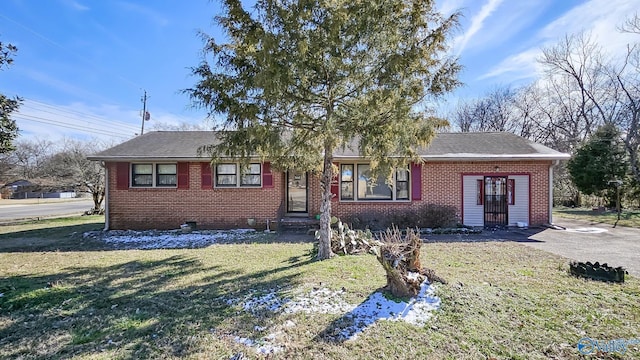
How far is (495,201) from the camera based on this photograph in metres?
11.2

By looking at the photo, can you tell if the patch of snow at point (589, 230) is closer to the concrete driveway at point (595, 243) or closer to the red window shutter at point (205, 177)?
the concrete driveway at point (595, 243)

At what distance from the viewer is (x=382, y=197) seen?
11297 millimetres

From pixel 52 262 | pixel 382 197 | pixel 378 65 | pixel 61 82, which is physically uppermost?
pixel 61 82

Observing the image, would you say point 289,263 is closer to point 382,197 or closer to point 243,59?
point 243,59

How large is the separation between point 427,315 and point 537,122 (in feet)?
110

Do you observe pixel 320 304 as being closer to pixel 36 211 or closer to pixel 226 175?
pixel 226 175

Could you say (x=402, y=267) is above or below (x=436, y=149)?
below

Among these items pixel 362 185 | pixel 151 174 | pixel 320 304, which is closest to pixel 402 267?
pixel 320 304

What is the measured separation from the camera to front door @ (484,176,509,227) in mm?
11141

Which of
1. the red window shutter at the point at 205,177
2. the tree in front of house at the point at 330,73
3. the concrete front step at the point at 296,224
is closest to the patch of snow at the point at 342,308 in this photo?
the tree in front of house at the point at 330,73

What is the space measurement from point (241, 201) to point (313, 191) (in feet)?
8.73

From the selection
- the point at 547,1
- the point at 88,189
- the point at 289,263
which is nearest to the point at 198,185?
the point at 289,263

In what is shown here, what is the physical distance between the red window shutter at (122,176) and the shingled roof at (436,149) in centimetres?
42

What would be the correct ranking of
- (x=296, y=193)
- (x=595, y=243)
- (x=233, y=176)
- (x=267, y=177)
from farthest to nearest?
(x=296, y=193), (x=233, y=176), (x=267, y=177), (x=595, y=243)
